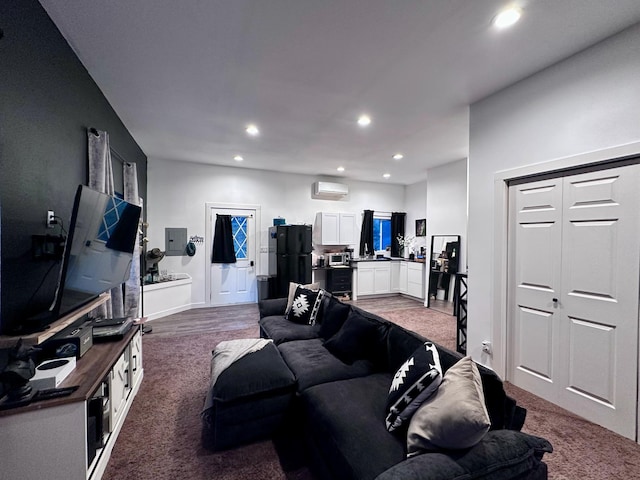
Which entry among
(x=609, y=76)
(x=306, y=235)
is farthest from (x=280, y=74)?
(x=306, y=235)

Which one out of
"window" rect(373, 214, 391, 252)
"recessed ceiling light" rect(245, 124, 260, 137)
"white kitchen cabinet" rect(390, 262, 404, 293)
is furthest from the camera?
"window" rect(373, 214, 391, 252)

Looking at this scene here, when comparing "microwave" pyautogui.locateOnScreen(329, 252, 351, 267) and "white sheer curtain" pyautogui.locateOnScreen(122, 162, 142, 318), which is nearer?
"white sheer curtain" pyautogui.locateOnScreen(122, 162, 142, 318)

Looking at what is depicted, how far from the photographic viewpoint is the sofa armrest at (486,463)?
0.98 metres

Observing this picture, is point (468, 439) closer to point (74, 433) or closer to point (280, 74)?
point (74, 433)

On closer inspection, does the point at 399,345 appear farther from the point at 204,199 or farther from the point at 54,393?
the point at 204,199

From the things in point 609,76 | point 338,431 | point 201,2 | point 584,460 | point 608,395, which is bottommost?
point 584,460

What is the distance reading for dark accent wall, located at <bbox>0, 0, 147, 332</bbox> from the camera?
58.7 inches

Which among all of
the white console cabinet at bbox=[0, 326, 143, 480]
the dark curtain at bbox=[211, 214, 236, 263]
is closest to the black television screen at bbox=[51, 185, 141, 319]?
the white console cabinet at bbox=[0, 326, 143, 480]

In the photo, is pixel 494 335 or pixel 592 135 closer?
pixel 592 135

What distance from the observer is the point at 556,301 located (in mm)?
2383

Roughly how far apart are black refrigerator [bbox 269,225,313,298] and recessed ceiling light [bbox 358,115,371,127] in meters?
2.60

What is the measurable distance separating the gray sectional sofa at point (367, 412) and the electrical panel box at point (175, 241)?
346 cm

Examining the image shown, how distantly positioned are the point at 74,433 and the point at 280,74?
2.87m

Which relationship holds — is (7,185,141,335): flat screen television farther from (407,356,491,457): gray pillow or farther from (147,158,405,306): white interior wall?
(147,158,405,306): white interior wall
